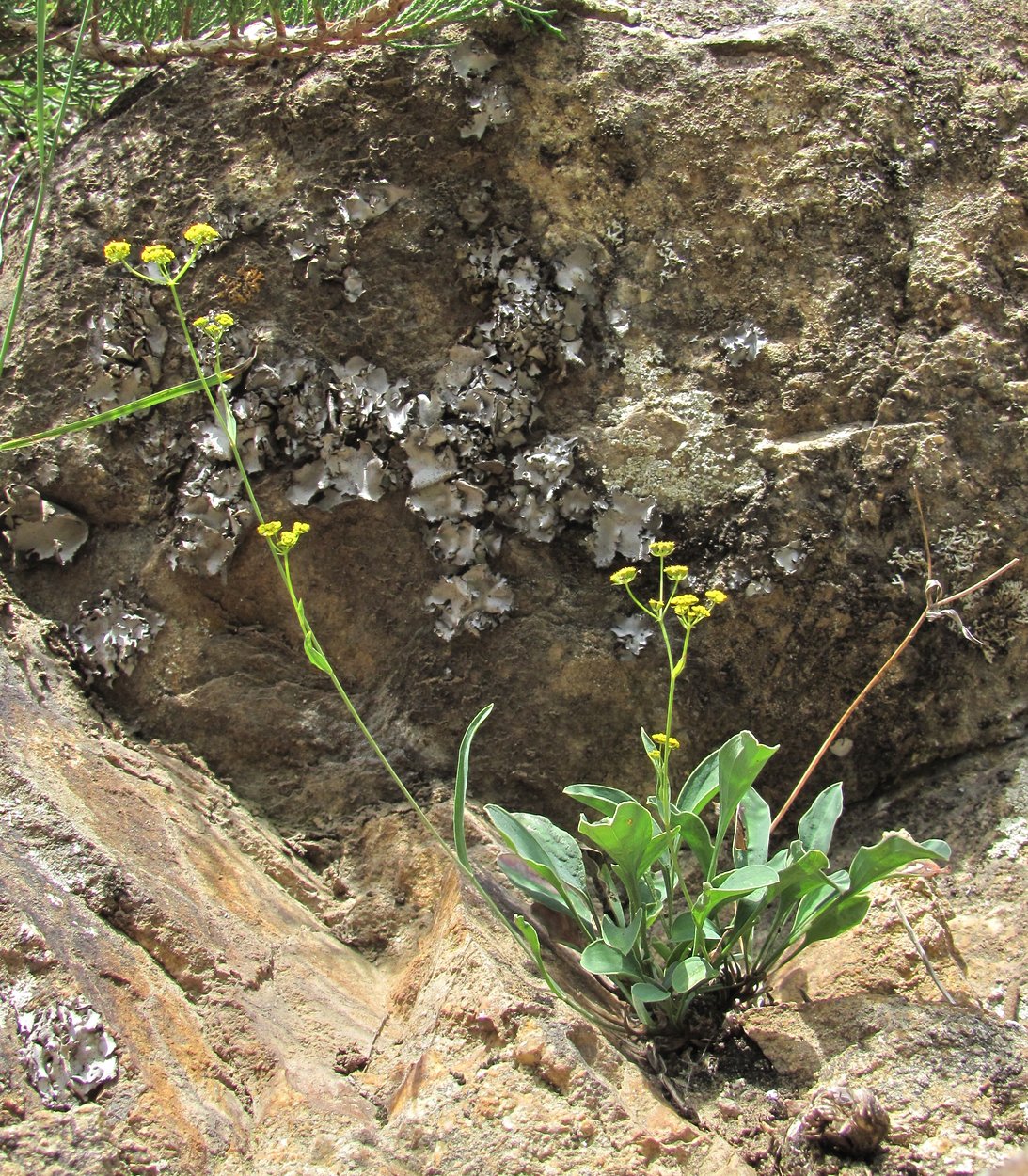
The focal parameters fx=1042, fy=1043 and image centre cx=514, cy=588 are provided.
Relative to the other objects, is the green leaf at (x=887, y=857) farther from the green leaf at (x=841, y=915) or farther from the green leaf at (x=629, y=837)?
the green leaf at (x=629, y=837)

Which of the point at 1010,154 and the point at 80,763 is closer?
the point at 80,763

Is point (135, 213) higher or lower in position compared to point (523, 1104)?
higher

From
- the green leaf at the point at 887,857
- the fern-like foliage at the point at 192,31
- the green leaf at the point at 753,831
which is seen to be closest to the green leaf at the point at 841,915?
the green leaf at the point at 887,857

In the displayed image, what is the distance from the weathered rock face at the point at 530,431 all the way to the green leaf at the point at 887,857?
0.32m

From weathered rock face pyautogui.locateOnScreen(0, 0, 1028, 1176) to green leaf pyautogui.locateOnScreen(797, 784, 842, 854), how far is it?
1.06 feet

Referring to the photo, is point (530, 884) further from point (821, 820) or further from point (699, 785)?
point (821, 820)

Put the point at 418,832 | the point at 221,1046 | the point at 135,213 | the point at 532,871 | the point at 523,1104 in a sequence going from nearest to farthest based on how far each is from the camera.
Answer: the point at 523,1104 → the point at 221,1046 → the point at 532,871 → the point at 418,832 → the point at 135,213

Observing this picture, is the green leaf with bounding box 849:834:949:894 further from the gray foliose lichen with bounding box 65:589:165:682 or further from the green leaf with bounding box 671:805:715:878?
the gray foliose lichen with bounding box 65:589:165:682

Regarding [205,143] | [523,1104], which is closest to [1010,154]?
[205,143]

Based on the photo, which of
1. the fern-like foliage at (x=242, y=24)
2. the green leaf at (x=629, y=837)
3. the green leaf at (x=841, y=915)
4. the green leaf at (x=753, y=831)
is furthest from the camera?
the fern-like foliage at (x=242, y=24)

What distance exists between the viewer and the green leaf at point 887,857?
1488 millimetres

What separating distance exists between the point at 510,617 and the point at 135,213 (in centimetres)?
118

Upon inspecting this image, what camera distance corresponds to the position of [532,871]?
5.50 ft

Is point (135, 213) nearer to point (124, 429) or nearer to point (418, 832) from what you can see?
point (124, 429)
